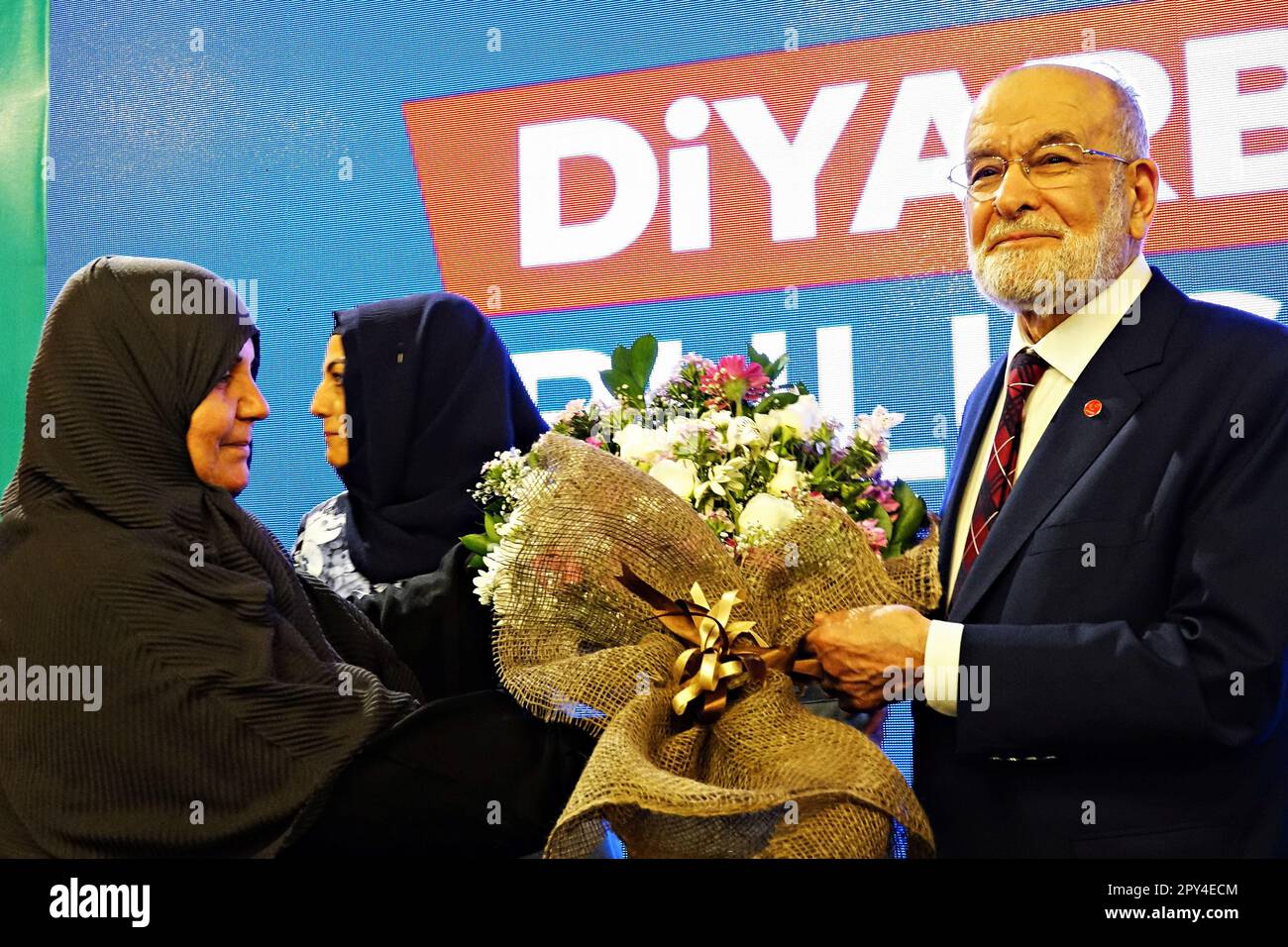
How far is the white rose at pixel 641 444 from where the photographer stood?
2.03 meters

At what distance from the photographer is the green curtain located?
4.02m

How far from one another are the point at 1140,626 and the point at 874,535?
36cm

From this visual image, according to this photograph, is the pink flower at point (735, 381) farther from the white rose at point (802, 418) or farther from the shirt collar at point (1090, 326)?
the shirt collar at point (1090, 326)

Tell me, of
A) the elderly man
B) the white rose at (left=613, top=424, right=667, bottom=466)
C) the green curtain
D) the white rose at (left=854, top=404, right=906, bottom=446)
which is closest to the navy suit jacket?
the elderly man

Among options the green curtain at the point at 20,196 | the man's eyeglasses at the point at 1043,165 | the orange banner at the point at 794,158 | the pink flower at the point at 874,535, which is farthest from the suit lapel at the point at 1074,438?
the green curtain at the point at 20,196

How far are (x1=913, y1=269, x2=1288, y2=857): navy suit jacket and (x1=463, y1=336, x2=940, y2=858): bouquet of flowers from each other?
6.6 inches

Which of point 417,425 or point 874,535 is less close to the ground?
point 417,425

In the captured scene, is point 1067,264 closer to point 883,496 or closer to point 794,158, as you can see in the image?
point 883,496

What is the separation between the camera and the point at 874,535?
1.93 m

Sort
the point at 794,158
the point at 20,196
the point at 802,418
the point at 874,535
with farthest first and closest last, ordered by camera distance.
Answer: the point at 20,196 < the point at 794,158 < the point at 802,418 < the point at 874,535

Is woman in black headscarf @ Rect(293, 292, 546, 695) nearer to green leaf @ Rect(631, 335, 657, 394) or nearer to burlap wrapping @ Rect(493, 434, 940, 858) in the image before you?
green leaf @ Rect(631, 335, 657, 394)

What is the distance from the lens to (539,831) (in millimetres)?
1723

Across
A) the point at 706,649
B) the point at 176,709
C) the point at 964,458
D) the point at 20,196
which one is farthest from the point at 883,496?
the point at 20,196
